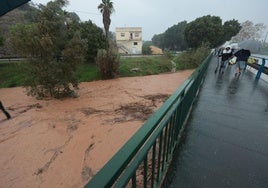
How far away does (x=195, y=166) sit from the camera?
7.34 feet

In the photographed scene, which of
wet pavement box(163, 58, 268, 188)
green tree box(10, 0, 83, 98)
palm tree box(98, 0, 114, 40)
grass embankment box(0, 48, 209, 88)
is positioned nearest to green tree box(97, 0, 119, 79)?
grass embankment box(0, 48, 209, 88)

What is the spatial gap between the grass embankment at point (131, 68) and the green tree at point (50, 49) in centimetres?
340

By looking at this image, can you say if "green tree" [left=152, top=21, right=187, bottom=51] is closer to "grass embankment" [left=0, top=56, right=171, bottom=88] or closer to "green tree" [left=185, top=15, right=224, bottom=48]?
"green tree" [left=185, top=15, right=224, bottom=48]

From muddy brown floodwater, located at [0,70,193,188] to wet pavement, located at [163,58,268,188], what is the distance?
2.23 metres

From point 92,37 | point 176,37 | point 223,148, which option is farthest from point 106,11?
point 176,37

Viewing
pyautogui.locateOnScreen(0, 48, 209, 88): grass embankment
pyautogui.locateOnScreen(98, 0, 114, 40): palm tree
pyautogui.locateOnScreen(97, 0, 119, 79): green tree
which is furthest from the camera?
pyautogui.locateOnScreen(98, 0, 114, 40): palm tree

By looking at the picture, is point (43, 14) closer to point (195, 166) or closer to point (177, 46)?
point (195, 166)

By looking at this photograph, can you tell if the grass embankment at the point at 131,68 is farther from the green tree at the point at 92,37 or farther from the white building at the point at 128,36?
the white building at the point at 128,36

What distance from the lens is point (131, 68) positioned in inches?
666

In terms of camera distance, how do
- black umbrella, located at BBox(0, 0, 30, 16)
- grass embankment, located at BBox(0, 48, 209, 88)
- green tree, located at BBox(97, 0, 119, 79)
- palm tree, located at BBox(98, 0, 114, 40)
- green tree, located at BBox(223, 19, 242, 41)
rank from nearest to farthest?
black umbrella, located at BBox(0, 0, 30, 16)
green tree, located at BBox(97, 0, 119, 79)
grass embankment, located at BBox(0, 48, 209, 88)
palm tree, located at BBox(98, 0, 114, 40)
green tree, located at BBox(223, 19, 242, 41)

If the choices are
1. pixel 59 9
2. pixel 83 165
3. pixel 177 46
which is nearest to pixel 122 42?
pixel 177 46

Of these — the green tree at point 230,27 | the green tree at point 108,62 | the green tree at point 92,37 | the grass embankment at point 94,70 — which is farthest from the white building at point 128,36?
the green tree at point 108,62

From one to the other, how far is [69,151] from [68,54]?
250 inches

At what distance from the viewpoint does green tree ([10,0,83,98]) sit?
314 inches
